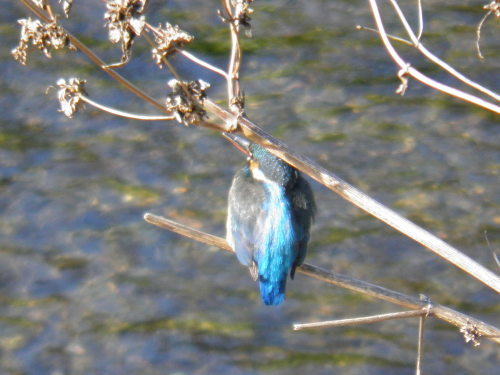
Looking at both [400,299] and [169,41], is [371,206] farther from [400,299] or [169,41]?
[169,41]

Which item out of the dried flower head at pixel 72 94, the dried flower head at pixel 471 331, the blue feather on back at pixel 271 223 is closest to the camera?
the dried flower head at pixel 72 94

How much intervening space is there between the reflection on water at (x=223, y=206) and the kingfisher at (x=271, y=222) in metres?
1.16

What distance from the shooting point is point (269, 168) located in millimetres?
3996

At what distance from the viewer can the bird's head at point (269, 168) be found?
3.98 metres

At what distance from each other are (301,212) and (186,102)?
1.95 metres

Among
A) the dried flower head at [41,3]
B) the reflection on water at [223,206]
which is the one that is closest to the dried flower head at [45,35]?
A: the dried flower head at [41,3]

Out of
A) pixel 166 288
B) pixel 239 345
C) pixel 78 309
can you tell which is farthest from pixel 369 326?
pixel 78 309

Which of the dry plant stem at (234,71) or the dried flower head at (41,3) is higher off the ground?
the dried flower head at (41,3)

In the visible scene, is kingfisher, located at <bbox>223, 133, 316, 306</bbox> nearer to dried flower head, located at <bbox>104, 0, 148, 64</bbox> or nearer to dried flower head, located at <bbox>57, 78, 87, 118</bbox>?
dried flower head, located at <bbox>57, 78, 87, 118</bbox>

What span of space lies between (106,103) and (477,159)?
7.56ft

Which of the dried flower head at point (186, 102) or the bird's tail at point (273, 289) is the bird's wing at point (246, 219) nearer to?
the bird's tail at point (273, 289)

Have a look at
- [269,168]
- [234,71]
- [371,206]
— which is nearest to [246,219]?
[269,168]

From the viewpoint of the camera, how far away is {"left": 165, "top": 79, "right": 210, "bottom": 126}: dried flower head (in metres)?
2.11

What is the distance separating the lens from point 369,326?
521cm
